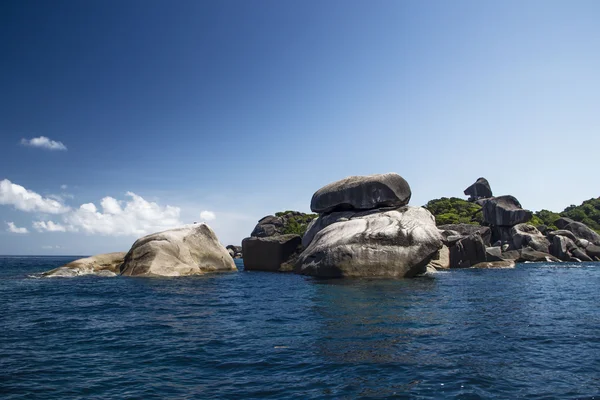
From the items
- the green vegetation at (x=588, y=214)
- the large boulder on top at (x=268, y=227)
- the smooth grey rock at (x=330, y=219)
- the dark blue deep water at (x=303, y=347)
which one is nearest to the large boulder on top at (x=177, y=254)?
the smooth grey rock at (x=330, y=219)

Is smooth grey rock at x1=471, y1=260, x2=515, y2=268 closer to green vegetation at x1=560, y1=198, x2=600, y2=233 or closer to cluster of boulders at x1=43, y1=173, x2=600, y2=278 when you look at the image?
cluster of boulders at x1=43, y1=173, x2=600, y2=278

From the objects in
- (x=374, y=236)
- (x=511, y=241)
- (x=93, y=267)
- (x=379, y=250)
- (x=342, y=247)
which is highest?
(x=511, y=241)

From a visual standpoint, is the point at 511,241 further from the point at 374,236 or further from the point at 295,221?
the point at 295,221

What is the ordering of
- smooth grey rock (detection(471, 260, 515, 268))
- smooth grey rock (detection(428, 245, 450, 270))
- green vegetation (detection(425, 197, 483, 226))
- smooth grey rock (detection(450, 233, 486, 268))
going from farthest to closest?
green vegetation (detection(425, 197, 483, 226))
smooth grey rock (detection(450, 233, 486, 268))
smooth grey rock (detection(471, 260, 515, 268))
smooth grey rock (detection(428, 245, 450, 270))

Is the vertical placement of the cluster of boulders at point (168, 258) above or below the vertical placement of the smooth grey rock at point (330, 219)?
below

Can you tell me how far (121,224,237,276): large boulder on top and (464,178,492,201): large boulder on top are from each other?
8137 cm

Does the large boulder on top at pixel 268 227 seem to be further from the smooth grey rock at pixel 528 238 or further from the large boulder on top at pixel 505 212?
the smooth grey rock at pixel 528 238

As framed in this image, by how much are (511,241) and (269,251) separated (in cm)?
4057

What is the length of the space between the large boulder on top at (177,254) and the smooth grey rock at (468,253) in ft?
84.4

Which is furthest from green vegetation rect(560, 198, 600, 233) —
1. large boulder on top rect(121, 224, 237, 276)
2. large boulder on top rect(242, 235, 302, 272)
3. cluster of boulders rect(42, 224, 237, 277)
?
large boulder on top rect(121, 224, 237, 276)

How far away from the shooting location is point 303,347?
9.15m

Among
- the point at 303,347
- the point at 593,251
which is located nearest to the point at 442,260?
the point at 593,251

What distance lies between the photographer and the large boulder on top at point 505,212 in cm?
5809

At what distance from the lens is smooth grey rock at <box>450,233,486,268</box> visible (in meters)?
43.7
